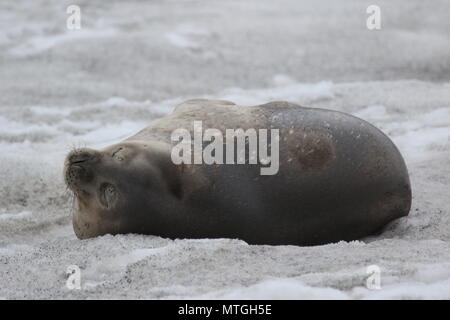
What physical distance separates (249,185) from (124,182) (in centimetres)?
48

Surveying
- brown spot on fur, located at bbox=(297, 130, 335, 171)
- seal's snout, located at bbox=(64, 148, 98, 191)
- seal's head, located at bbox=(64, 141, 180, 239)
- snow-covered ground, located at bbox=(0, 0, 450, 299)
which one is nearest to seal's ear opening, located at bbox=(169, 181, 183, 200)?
seal's head, located at bbox=(64, 141, 180, 239)

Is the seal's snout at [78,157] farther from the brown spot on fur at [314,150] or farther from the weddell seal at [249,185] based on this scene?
the brown spot on fur at [314,150]

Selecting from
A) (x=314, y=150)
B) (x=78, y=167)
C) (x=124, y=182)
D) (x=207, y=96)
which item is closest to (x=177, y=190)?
(x=124, y=182)

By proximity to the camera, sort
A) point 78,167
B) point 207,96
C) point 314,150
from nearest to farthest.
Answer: point 78,167
point 314,150
point 207,96

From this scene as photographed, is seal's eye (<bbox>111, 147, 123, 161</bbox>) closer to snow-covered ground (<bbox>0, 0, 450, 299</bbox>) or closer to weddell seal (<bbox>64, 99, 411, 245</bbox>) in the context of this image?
weddell seal (<bbox>64, 99, 411, 245</bbox>)

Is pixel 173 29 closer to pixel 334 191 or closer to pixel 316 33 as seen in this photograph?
pixel 316 33

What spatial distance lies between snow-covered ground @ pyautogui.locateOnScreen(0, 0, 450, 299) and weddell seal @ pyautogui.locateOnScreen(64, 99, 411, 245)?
0.11 m

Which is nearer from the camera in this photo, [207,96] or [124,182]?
[124,182]

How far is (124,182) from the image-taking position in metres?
3.48

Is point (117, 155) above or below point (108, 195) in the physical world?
above

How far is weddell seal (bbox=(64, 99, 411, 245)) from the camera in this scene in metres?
3.50

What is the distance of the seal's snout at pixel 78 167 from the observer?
3.48 metres

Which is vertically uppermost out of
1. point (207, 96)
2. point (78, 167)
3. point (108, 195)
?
point (207, 96)

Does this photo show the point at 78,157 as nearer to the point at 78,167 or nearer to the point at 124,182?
the point at 78,167
